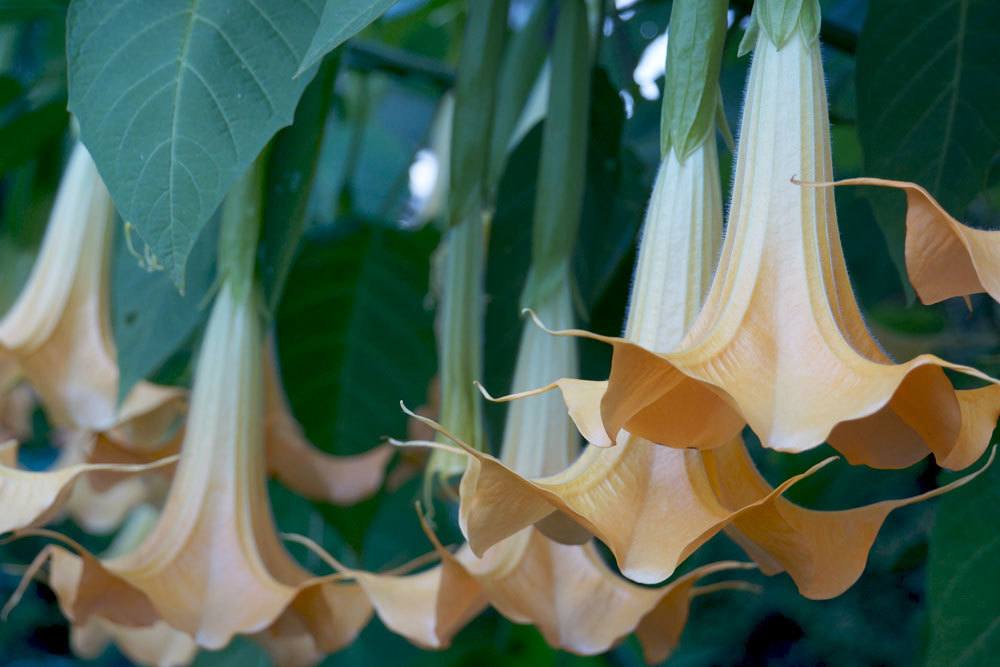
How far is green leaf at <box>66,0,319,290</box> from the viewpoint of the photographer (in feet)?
1.64

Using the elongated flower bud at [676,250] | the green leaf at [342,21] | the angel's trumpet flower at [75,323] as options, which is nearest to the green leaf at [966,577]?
the elongated flower bud at [676,250]

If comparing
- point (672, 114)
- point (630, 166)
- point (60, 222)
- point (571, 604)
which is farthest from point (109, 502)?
point (672, 114)

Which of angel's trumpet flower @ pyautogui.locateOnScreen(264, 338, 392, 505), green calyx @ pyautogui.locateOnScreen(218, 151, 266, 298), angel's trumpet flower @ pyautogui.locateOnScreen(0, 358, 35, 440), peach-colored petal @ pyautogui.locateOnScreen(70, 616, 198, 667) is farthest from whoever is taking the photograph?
angel's trumpet flower @ pyautogui.locateOnScreen(0, 358, 35, 440)

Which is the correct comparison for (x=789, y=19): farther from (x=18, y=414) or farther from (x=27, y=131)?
(x=18, y=414)

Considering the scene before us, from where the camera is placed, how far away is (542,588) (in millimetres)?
583

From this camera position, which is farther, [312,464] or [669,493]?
[312,464]

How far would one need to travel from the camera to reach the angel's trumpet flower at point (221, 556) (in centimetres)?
59

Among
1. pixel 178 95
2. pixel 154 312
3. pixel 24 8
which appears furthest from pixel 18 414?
pixel 178 95

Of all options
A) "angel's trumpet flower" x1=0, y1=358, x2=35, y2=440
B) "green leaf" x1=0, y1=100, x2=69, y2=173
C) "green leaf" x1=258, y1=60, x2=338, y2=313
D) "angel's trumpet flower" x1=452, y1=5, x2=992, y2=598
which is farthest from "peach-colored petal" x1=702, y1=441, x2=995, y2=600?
"angel's trumpet flower" x1=0, y1=358, x2=35, y2=440

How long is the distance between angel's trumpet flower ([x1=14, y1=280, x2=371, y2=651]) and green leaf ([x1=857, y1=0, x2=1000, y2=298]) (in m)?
0.38

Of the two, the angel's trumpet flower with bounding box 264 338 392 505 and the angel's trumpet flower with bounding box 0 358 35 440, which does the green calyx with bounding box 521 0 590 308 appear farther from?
the angel's trumpet flower with bounding box 0 358 35 440

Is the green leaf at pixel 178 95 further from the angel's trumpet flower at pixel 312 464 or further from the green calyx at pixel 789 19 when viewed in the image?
the angel's trumpet flower at pixel 312 464

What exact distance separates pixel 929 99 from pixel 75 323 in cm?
61

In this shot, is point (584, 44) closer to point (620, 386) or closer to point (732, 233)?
point (732, 233)
